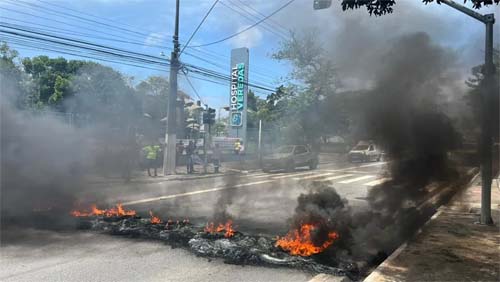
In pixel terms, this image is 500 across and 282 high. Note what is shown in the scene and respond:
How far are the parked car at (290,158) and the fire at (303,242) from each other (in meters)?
8.66

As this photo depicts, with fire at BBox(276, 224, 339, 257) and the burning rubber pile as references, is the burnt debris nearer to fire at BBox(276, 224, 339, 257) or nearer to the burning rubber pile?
the burning rubber pile

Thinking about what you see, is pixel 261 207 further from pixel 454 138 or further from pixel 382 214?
pixel 454 138

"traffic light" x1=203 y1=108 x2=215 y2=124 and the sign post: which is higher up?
the sign post

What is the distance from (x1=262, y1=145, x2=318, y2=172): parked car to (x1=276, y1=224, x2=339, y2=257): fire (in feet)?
28.4

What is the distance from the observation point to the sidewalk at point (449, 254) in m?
4.20

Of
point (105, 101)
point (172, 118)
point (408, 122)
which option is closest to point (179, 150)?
point (172, 118)

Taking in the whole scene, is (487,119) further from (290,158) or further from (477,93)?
(290,158)

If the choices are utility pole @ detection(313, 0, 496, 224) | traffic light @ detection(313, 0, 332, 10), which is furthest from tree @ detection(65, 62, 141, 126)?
utility pole @ detection(313, 0, 496, 224)

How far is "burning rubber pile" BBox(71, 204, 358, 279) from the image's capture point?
491cm

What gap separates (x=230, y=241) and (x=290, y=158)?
1104cm

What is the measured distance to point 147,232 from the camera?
632cm

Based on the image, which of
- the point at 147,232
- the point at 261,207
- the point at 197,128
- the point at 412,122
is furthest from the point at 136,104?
the point at 197,128

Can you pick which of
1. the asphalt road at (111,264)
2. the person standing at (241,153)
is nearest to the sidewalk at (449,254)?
the asphalt road at (111,264)

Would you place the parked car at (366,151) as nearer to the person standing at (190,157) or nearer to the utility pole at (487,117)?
the utility pole at (487,117)
